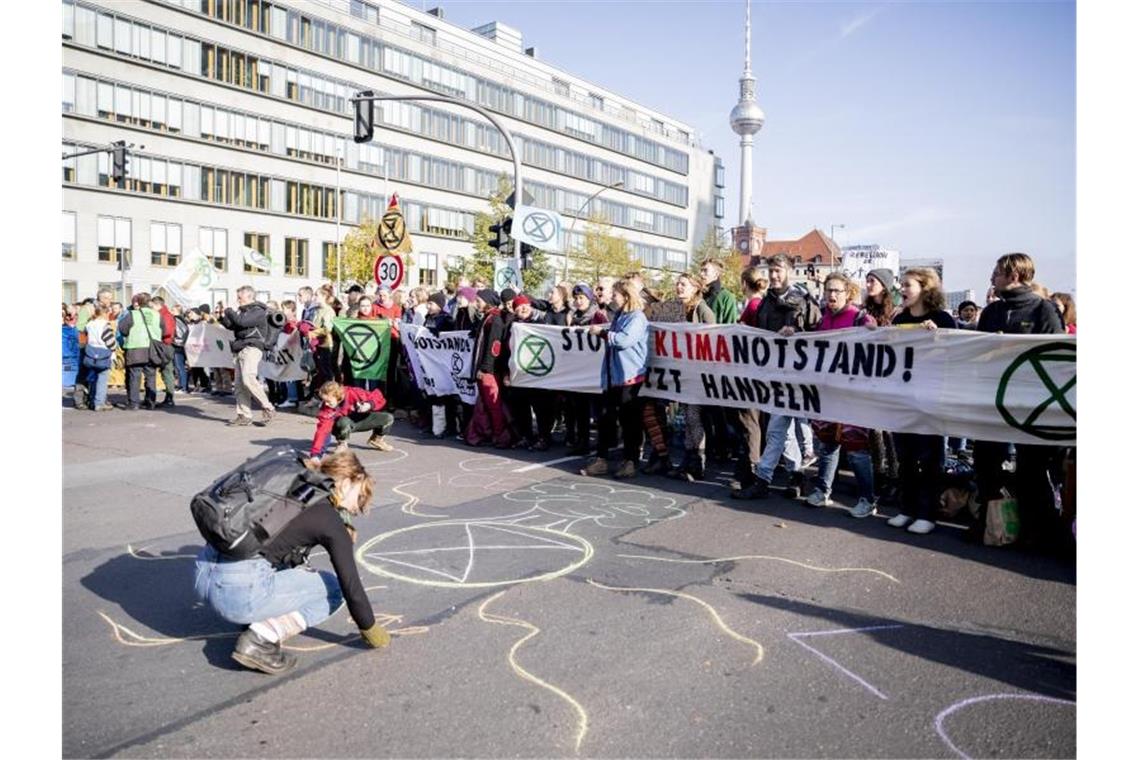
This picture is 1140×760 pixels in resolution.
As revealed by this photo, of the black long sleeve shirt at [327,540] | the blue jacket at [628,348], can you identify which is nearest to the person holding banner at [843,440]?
the blue jacket at [628,348]

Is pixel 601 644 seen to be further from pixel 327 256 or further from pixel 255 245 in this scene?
pixel 327 256

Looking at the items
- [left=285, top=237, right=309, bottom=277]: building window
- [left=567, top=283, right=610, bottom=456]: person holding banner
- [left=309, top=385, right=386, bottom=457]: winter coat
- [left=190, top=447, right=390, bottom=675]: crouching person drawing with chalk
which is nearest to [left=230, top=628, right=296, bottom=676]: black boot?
[left=190, top=447, right=390, bottom=675]: crouching person drawing with chalk

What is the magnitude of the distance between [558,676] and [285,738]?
1261 millimetres

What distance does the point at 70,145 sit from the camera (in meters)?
44.6

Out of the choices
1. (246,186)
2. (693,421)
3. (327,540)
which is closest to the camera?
(327,540)

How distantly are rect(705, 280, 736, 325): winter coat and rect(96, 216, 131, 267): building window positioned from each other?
4476 centimetres

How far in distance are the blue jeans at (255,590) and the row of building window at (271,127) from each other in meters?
50.0

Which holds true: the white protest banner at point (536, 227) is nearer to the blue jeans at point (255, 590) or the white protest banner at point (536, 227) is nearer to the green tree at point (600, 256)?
Answer: the blue jeans at point (255, 590)

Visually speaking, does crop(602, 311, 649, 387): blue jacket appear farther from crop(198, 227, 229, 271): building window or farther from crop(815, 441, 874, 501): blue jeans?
crop(198, 227, 229, 271): building window

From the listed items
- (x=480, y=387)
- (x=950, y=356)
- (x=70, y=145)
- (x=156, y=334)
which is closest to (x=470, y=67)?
(x=70, y=145)

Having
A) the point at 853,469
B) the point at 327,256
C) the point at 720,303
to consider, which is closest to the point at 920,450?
the point at 853,469

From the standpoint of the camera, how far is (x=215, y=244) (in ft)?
171

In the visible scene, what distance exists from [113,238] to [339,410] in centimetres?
4399

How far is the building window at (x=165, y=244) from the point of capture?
160ft
